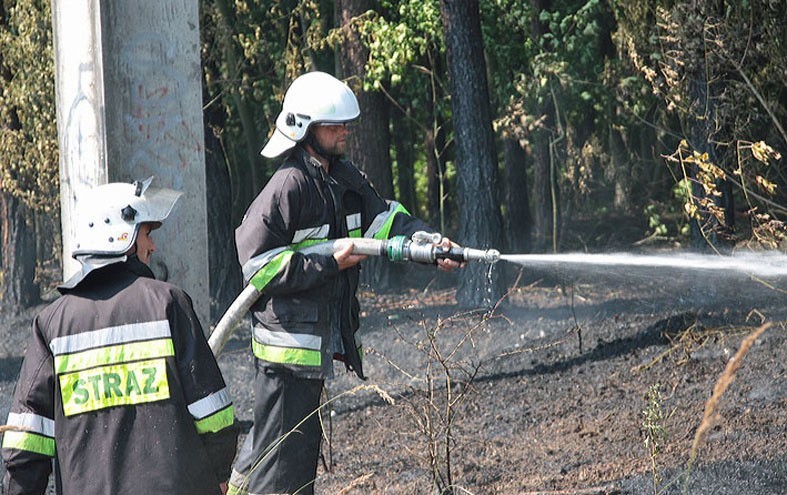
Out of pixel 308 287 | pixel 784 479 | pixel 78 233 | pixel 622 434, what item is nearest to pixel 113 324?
pixel 78 233

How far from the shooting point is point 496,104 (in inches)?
659

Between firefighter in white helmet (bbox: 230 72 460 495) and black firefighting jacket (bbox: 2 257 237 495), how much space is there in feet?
4.13

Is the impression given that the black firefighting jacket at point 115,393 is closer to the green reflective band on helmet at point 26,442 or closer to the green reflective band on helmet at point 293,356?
the green reflective band on helmet at point 26,442

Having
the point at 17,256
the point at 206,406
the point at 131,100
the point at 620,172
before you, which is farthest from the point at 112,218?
the point at 620,172

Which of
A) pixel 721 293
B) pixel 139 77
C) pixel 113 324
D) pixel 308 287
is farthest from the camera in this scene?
pixel 721 293

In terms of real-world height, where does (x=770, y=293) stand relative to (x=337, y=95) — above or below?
below

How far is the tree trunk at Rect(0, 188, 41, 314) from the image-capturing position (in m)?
12.9

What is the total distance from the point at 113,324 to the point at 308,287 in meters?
1.46

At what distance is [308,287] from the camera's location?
462cm

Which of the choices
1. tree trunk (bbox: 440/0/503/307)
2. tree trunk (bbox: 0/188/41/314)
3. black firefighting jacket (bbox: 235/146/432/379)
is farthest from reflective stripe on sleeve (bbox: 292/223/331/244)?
tree trunk (bbox: 0/188/41/314)

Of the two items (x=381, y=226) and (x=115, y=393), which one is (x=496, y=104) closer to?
(x=381, y=226)

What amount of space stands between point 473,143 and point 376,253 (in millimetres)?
6310

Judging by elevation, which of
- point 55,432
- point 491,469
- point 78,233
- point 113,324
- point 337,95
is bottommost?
point 491,469

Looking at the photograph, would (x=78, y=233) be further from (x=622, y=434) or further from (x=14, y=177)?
(x=14, y=177)
